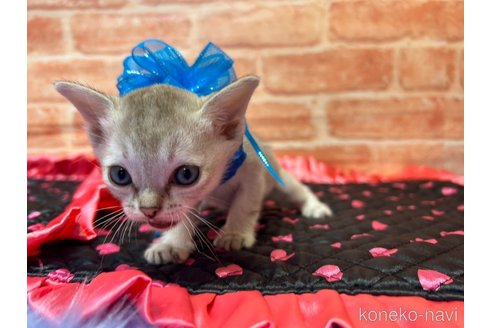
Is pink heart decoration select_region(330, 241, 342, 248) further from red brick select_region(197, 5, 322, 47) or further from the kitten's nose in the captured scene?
red brick select_region(197, 5, 322, 47)

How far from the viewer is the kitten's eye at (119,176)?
83 centimetres

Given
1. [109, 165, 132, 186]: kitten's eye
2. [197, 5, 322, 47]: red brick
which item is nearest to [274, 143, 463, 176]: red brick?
[197, 5, 322, 47]: red brick

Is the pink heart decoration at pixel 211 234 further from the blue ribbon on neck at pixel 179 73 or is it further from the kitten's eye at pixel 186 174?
the kitten's eye at pixel 186 174

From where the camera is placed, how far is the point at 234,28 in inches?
66.9

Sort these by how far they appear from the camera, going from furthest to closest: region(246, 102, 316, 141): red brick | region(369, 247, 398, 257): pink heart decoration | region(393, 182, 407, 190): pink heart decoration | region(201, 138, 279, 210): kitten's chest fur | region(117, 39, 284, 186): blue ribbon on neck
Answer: region(246, 102, 316, 141): red brick < region(393, 182, 407, 190): pink heart decoration < region(201, 138, 279, 210): kitten's chest fur < region(117, 39, 284, 186): blue ribbon on neck < region(369, 247, 398, 257): pink heart decoration

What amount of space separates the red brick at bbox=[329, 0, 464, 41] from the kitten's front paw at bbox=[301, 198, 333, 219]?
76 centimetres

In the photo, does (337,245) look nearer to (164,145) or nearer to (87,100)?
(164,145)

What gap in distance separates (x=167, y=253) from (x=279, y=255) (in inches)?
10.2

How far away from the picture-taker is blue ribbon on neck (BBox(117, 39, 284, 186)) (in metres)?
0.98

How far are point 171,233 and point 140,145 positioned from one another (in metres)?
0.30

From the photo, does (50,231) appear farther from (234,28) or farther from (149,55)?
(234,28)

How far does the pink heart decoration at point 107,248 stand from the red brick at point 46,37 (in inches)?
44.5

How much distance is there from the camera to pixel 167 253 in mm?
933
